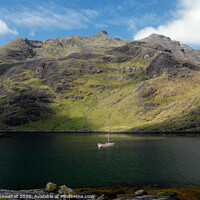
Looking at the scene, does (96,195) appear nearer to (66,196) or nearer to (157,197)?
(66,196)

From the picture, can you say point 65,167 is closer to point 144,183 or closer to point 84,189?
point 84,189

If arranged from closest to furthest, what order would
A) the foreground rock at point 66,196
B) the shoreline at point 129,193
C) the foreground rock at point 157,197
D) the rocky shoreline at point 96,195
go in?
the foreground rock at point 66,196, the foreground rock at point 157,197, the rocky shoreline at point 96,195, the shoreline at point 129,193

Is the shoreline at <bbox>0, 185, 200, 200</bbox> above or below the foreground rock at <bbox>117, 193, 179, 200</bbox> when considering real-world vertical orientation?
below

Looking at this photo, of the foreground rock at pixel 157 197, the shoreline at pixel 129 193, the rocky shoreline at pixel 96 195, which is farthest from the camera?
the shoreline at pixel 129 193

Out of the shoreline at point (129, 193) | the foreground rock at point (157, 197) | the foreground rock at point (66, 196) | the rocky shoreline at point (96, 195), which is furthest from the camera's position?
the shoreline at point (129, 193)

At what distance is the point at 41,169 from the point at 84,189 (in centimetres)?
3141

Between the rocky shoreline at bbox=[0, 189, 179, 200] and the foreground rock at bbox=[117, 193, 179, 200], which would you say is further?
the foreground rock at bbox=[117, 193, 179, 200]

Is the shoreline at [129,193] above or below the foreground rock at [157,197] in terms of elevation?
below

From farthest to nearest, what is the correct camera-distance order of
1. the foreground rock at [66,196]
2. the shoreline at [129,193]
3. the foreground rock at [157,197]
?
the shoreline at [129,193] < the foreground rock at [157,197] < the foreground rock at [66,196]

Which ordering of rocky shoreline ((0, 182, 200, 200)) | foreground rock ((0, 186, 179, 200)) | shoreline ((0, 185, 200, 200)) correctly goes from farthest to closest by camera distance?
shoreline ((0, 185, 200, 200)) → rocky shoreline ((0, 182, 200, 200)) → foreground rock ((0, 186, 179, 200))

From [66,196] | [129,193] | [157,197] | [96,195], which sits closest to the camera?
[157,197]

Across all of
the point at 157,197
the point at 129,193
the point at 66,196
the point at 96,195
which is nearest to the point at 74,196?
the point at 66,196

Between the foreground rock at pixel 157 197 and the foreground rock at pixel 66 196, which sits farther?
the foreground rock at pixel 157 197

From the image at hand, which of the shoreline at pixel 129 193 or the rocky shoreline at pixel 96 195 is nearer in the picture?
the rocky shoreline at pixel 96 195
